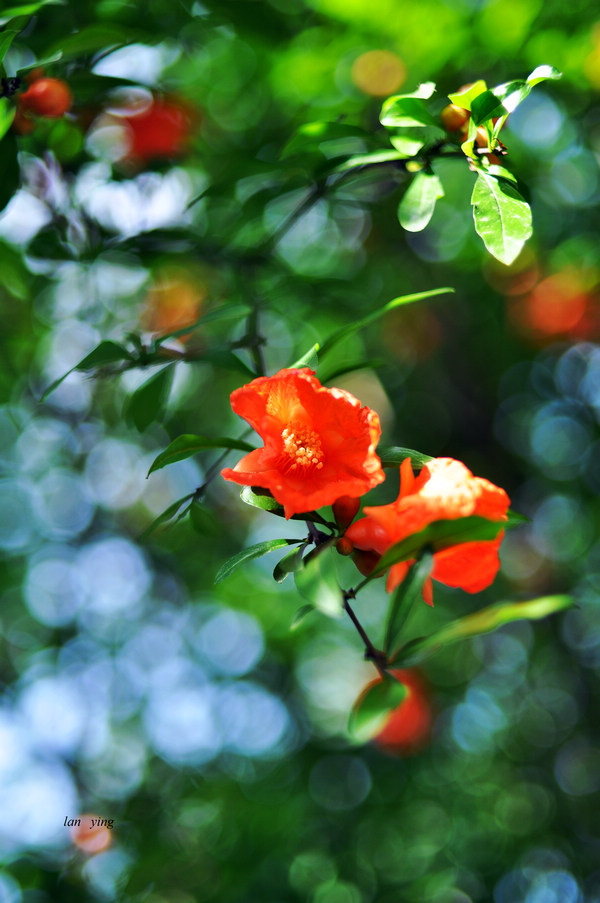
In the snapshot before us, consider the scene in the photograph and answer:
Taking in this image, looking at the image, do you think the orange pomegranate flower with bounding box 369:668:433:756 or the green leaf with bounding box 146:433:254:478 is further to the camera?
the orange pomegranate flower with bounding box 369:668:433:756

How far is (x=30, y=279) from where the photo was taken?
2.04 metres

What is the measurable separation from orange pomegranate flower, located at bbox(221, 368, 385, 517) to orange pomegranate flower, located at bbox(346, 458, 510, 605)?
4 centimetres

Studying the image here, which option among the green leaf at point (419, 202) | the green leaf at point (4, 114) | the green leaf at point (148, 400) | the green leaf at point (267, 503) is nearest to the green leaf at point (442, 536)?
the green leaf at point (267, 503)

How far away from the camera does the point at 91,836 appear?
7.14 feet

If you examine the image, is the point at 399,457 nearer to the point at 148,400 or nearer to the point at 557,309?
the point at 148,400

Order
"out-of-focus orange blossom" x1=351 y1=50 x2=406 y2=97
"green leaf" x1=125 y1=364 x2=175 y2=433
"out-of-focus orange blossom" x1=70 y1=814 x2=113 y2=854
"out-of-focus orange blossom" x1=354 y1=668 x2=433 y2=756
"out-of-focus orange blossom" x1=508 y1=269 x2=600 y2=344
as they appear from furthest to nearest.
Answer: "out-of-focus orange blossom" x1=354 y1=668 x2=433 y2=756 < "out-of-focus orange blossom" x1=508 y1=269 x2=600 y2=344 < "out-of-focus orange blossom" x1=70 y1=814 x2=113 y2=854 < "out-of-focus orange blossom" x1=351 y1=50 x2=406 y2=97 < "green leaf" x1=125 y1=364 x2=175 y2=433

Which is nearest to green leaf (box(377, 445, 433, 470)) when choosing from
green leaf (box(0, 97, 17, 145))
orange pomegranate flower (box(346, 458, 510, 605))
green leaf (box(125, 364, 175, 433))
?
orange pomegranate flower (box(346, 458, 510, 605))

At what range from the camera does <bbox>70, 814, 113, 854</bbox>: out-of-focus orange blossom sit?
2.14 metres

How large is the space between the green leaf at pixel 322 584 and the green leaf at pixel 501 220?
399 millimetres

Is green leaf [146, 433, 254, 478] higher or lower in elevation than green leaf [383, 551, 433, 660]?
higher

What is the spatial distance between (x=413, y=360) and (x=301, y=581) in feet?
8.42

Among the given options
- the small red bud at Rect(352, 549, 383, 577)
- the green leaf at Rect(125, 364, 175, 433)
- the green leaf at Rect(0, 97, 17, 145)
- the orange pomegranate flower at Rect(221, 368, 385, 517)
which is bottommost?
the green leaf at Rect(125, 364, 175, 433)

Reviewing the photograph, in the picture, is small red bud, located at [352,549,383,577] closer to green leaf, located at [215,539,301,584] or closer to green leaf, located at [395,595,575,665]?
green leaf, located at [215,539,301,584]

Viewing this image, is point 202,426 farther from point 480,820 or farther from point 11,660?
point 480,820
